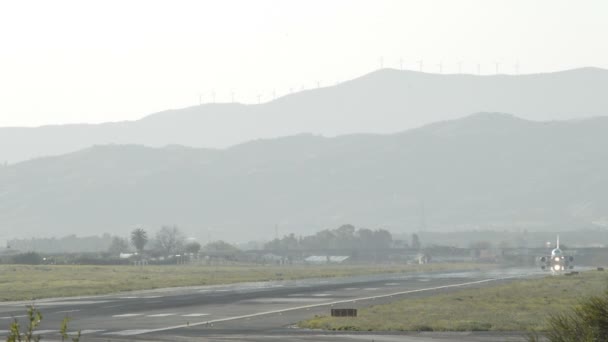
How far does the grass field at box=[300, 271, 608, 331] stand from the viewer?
177 ft

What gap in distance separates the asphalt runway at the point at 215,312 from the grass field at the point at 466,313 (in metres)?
2.52

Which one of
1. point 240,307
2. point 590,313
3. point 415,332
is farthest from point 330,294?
point 590,313

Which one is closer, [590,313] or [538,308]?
[590,313]

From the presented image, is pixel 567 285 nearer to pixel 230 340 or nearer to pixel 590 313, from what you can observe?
pixel 230 340

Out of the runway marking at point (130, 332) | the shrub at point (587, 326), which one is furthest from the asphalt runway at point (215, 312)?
the shrub at point (587, 326)

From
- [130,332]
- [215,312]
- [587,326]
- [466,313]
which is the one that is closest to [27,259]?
[215,312]

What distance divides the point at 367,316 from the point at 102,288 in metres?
46.1

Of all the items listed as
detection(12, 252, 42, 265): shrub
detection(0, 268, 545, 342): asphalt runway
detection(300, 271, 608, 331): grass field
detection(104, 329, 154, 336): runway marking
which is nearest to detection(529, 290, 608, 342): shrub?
detection(300, 271, 608, 331): grass field

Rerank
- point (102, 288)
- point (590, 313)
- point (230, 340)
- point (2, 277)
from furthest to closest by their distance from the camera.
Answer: point (2, 277), point (102, 288), point (230, 340), point (590, 313)

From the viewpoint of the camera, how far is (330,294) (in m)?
90.0

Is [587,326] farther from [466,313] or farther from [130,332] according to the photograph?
[466,313]

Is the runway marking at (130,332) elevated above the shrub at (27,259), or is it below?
below

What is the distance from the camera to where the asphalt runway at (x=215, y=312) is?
1980 inches

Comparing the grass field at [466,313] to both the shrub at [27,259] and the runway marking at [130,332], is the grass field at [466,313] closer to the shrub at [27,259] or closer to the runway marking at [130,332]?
the runway marking at [130,332]
